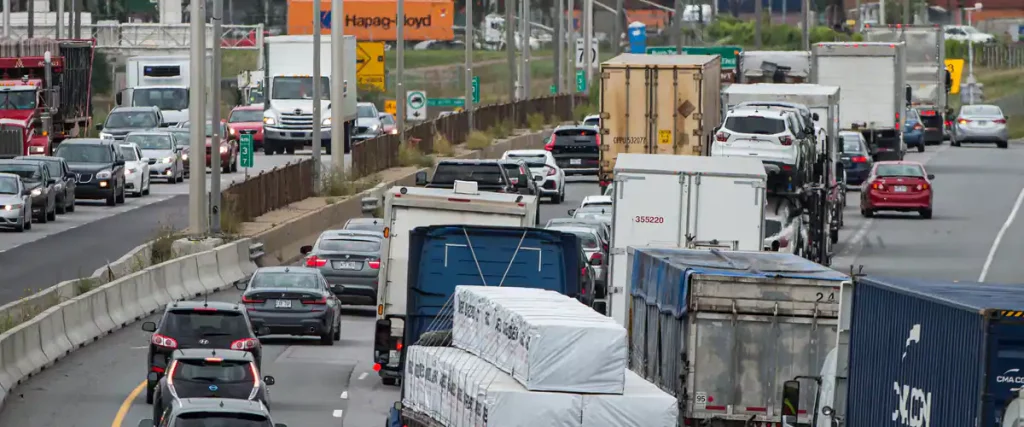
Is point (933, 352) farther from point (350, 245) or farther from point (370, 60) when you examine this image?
point (370, 60)

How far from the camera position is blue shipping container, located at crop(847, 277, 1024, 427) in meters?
11.5

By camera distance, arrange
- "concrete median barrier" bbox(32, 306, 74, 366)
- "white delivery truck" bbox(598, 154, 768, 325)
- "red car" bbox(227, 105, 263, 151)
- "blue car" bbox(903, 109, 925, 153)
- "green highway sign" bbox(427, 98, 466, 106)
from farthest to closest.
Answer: "green highway sign" bbox(427, 98, 466, 106) → "blue car" bbox(903, 109, 925, 153) → "red car" bbox(227, 105, 263, 151) → "white delivery truck" bbox(598, 154, 768, 325) → "concrete median barrier" bbox(32, 306, 74, 366)

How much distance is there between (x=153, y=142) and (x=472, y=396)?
138 feet

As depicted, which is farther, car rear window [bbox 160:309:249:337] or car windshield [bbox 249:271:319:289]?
car windshield [bbox 249:271:319:289]

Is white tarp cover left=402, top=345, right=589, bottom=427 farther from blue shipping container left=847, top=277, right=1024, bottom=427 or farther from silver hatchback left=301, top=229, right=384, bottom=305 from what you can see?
silver hatchback left=301, top=229, right=384, bottom=305

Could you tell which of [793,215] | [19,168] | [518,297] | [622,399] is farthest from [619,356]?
[19,168]

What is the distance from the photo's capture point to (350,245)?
110 ft

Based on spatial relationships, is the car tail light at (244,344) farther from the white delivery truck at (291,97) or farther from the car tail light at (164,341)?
the white delivery truck at (291,97)

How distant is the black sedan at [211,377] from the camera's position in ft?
67.6

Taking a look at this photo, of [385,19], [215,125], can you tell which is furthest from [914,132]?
[385,19]

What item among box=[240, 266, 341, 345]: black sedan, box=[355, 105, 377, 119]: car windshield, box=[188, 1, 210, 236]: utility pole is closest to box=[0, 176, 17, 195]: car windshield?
box=[188, 1, 210, 236]: utility pole

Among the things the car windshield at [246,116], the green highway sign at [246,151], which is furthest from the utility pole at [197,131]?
the car windshield at [246,116]

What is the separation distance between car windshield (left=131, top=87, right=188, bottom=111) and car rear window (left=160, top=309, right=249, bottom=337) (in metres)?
45.6

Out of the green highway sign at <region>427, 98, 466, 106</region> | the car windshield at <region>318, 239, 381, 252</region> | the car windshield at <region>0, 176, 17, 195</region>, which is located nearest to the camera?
the car windshield at <region>318, 239, 381, 252</region>
